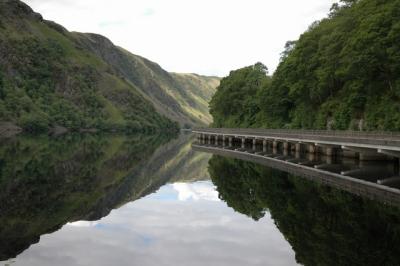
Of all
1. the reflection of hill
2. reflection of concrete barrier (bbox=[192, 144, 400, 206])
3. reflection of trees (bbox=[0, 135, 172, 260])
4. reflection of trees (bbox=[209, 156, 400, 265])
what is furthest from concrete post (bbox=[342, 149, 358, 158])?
reflection of trees (bbox=[0, 135, 172, 260])

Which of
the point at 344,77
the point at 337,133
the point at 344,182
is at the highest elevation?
the point at 344,77

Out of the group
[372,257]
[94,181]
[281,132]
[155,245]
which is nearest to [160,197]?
[94,181]

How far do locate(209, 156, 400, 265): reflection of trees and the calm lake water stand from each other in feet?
0.14

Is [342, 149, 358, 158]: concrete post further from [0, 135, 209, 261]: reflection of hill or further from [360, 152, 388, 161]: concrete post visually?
[0, 135, 209, 261]: reflection of hill

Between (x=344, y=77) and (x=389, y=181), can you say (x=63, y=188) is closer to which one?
(x=389, y=181)

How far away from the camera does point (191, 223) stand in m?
27.3

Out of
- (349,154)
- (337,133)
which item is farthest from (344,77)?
(337,133)

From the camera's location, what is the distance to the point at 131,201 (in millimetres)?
36250

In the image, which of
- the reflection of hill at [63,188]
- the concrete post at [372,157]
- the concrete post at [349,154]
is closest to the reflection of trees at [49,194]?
the reflection of hill at [63,188]

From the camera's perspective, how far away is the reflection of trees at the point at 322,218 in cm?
1922

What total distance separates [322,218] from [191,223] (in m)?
6.73

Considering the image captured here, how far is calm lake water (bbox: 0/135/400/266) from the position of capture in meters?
19.4

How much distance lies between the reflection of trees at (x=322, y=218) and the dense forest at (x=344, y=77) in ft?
68.5

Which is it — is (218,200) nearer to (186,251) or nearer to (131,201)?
(131,201)
